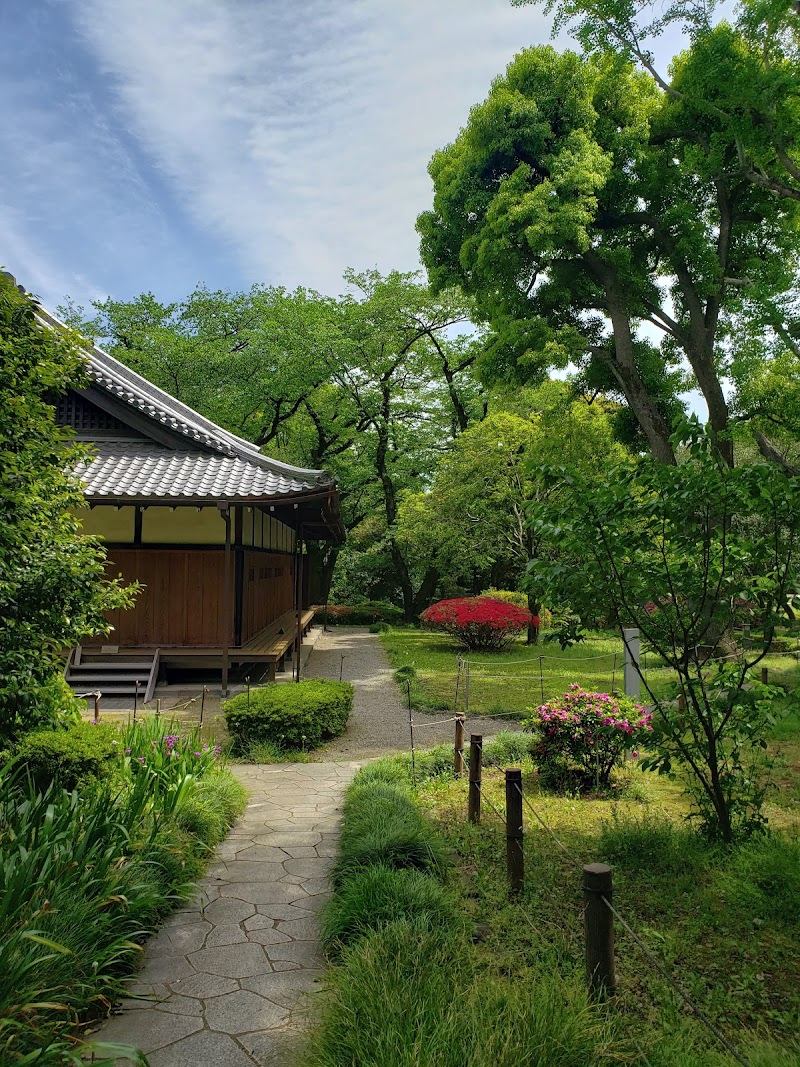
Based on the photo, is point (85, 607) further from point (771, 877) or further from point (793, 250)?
point (793, 250)

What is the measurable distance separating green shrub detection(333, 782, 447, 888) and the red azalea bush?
43.2 ft

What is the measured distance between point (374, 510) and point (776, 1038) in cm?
2920

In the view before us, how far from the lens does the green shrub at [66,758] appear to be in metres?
5.07

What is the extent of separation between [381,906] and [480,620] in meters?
15.0

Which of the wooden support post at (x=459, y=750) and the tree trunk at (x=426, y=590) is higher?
the tree trunk at (x=426, y=590)

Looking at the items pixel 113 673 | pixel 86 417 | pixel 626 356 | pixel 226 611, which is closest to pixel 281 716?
pixel 226 611

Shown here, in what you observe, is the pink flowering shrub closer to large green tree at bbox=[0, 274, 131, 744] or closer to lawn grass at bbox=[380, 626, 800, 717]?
lawn grass at bbox=[380, 626, 800, 717]

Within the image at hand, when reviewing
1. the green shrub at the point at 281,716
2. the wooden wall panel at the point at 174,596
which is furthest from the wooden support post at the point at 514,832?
the wooden wall panel at the point at 174,596

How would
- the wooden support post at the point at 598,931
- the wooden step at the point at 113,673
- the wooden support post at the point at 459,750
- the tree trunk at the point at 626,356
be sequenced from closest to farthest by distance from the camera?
the wooden support post at the point at 598,931 < the wooden support post at the point at 459,750 < the wooden step at the point at 113,673 < the tree trunk at the point at 626,356

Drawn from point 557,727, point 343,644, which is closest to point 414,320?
point 343,644

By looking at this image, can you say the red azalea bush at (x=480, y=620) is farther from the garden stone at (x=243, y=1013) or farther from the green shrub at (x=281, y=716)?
the garden stone at (x=243, y=1013)

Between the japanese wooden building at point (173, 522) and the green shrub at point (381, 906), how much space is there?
8080 mm

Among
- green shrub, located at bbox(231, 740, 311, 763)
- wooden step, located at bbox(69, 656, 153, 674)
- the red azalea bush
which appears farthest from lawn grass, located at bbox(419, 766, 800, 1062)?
the red azalea bush

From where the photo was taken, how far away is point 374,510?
3194cm
